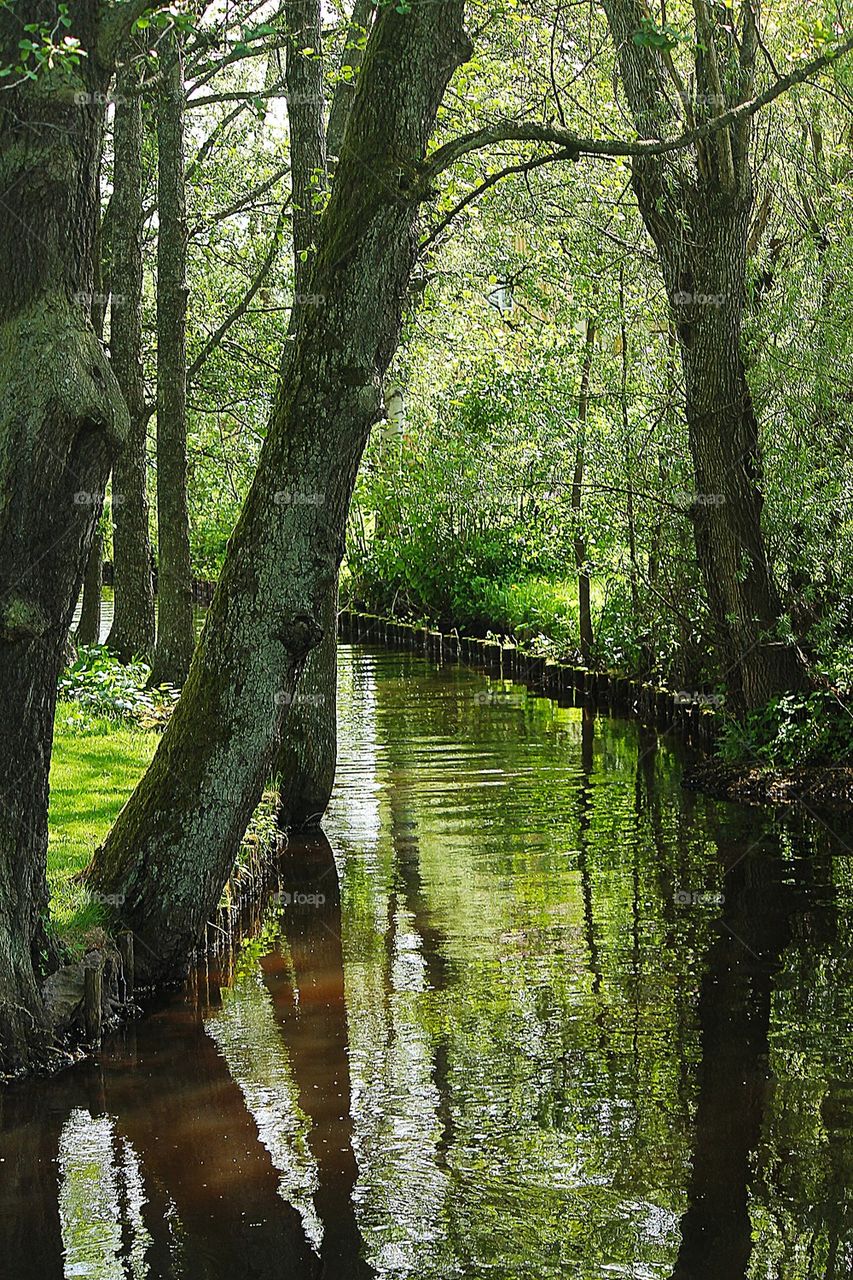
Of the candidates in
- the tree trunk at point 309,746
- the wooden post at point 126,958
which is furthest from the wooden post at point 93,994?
the tree trunk at point 309,746

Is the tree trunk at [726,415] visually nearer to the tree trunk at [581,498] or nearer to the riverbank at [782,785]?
the riverbank at [782,785]

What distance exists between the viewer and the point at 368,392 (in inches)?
281

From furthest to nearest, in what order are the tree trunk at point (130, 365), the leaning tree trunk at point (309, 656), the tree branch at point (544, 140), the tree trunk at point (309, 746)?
the tree trunk at point (130, 365) < the tree trunk at point (309, 746) < the leaning tree trunk at point (309, 656) < the tree branch at point (544, 140)

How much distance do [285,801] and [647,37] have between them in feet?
23.5

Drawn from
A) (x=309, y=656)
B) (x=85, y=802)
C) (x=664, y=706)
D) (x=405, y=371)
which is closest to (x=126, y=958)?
(x=85, y=802)

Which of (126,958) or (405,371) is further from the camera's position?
(405,371)

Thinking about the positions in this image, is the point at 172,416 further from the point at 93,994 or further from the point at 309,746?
the point at 93,994

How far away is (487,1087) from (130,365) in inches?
404

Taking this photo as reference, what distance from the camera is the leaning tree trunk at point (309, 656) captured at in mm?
11273

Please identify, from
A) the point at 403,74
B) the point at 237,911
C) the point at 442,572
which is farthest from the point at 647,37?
the point at 442,572

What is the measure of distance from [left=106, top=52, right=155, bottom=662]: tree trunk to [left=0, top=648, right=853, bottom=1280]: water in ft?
17.6

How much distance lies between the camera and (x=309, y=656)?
1157 cm

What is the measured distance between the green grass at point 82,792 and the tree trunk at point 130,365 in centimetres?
325

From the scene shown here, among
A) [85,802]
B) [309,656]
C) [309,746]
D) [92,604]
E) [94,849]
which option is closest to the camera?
[94,849]
